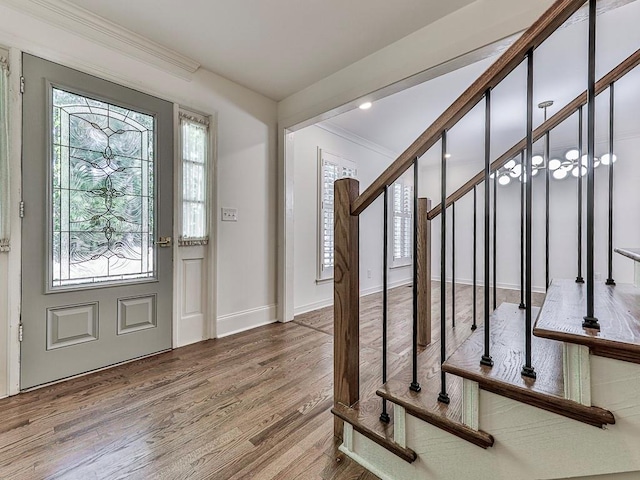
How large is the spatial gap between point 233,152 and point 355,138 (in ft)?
7.25

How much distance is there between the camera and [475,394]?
37.4 inches

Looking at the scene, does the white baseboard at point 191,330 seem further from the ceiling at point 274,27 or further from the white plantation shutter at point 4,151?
the ceiling at point 274,27

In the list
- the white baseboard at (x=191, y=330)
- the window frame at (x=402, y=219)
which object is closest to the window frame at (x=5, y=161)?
the white baseboard at (x=191, y=330)

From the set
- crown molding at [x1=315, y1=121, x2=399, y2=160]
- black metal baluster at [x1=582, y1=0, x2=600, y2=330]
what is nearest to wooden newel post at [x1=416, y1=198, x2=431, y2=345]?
black metal baluster at [x1=582, y1=0, x2=600, y2=330]

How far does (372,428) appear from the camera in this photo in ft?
3.98

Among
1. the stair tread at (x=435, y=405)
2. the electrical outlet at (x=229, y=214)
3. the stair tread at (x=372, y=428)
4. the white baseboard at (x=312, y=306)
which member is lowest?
the white baseboard at (x=312, y=306)

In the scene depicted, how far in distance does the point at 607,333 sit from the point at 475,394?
394 millimetres

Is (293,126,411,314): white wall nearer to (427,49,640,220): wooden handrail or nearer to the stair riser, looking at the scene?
(427,49,640,220): wooden handrail

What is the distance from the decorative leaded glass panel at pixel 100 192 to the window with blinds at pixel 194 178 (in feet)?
0.86

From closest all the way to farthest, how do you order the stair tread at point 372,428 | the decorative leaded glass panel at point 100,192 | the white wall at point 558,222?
the stair tread at point 372,428, the decorative leaded glass panel at point 100,192, the white wall at point 558,222

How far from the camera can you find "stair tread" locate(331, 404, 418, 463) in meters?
1.11

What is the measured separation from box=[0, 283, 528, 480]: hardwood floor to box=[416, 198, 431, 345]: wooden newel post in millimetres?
248

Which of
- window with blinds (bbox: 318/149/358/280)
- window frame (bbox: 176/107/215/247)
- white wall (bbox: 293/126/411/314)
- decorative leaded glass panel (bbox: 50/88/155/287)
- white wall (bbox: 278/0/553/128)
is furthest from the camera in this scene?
window with blinds (bbox: 318/149/358/280)

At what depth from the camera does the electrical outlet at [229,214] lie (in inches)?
112
